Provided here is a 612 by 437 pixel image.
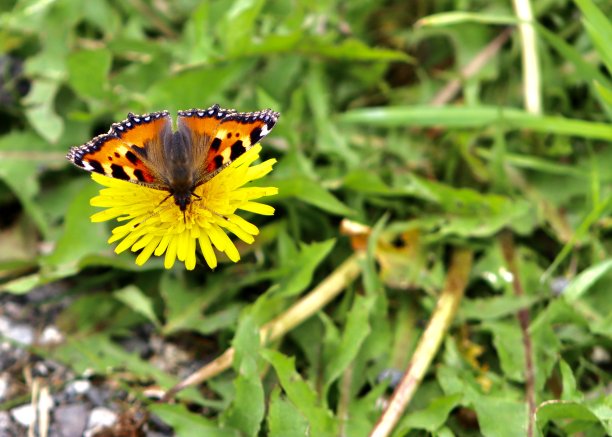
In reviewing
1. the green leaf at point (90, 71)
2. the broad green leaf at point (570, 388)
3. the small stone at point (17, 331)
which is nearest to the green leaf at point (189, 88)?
the green leaf at point (90, 71)

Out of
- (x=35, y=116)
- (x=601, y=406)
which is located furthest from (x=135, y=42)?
(x=601, y=406)

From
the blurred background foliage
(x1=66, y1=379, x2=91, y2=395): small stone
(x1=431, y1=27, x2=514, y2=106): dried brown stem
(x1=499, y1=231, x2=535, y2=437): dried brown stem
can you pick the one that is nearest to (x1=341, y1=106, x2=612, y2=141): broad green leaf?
the blurred background foliage

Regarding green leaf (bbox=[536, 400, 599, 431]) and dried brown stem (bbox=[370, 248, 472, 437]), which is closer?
green leaf (bbox=[536, 400, 599, 431])

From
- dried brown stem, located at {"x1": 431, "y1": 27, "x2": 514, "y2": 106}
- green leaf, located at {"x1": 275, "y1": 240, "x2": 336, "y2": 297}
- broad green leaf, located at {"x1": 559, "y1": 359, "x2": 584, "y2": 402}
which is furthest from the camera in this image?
dried brown stem, located at {"x1": 431, "y1": 27, "x2": 514, "y2": 106}

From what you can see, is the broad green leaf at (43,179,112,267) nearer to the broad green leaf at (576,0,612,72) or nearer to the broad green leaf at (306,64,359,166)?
the broad green leaf at (306,64,359,166)

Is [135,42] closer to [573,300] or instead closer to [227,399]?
[227,399]
